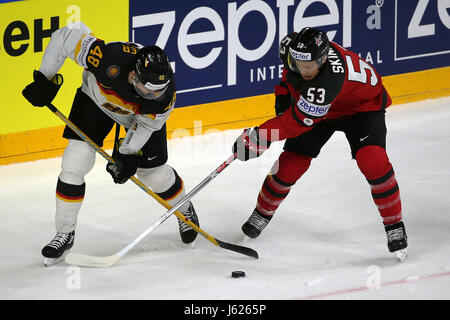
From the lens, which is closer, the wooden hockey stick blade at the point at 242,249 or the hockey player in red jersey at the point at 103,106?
the hockey player in red jersey at the point at 103,106

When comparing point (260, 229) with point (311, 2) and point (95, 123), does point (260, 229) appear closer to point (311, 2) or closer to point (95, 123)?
point (95, 123)

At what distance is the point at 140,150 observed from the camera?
4336 mm

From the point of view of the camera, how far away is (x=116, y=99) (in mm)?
4199

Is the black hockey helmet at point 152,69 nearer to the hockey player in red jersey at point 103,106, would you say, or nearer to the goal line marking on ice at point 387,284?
the hockey player in red jersey at point 103,106

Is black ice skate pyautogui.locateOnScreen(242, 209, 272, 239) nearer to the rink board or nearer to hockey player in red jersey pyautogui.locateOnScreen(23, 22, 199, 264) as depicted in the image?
hockey player in red jersey pyautogui.locateOnScreen(23, 22, 199, 264)

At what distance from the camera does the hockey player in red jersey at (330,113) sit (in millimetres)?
4082

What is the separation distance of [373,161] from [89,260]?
132 cm

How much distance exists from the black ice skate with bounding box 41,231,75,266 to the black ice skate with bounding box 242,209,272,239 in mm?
864

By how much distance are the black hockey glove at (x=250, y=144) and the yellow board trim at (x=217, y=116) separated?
1818 mm

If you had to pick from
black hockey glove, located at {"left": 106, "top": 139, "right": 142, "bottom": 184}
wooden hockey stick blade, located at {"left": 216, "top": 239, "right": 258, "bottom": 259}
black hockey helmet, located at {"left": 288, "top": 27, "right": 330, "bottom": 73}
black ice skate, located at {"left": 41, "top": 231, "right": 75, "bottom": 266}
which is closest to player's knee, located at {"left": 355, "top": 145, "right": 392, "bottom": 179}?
black hockey helmet, located at {"left": 288, "top": 27, "right": 330, "bottom": 73}

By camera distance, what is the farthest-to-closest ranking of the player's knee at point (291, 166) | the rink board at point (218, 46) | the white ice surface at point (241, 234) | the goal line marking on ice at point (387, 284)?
the rink board at point (218, 46)
the player's knee at point (291, 166)
the white ice surface at point (241, 234)
the goal line marking on ice at point (387, 284)

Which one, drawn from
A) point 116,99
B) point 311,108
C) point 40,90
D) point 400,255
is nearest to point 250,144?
point 311,108

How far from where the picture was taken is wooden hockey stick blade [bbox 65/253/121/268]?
4262 millimetres

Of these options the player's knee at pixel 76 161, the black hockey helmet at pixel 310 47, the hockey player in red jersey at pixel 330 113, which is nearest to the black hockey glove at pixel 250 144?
the hockey player in red jersey at pixel 330 113
